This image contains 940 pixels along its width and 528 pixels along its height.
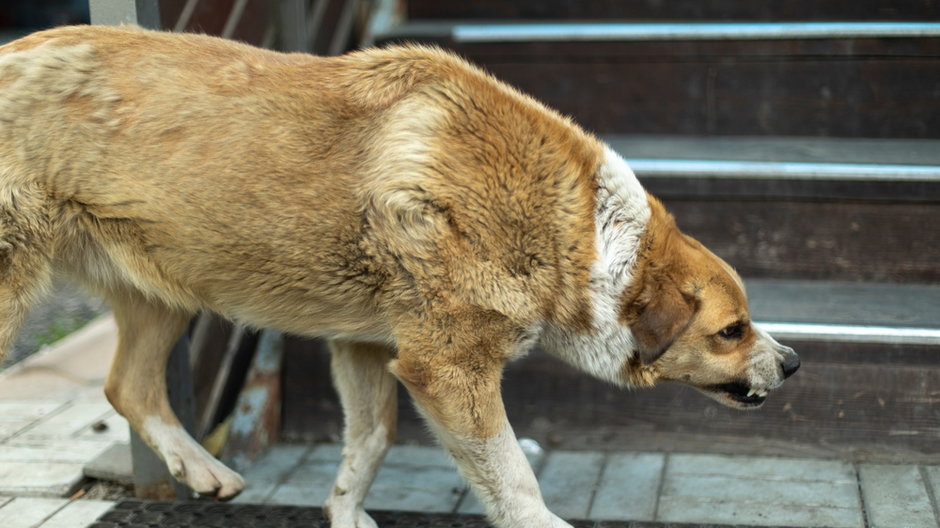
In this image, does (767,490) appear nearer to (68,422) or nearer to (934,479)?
(934,479)

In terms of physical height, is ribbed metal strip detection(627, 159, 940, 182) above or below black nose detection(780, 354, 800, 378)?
above

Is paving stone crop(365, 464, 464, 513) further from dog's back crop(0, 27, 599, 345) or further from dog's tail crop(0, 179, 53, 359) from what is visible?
dog's tail crop(0, 179, 53, 359)

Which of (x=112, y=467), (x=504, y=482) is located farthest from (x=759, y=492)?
(x=112, y=467)

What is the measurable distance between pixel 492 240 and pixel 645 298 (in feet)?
1.62

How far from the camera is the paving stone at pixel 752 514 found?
3.71 m

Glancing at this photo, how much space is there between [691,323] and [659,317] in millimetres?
107

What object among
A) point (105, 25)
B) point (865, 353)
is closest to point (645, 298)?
point (865, 353)

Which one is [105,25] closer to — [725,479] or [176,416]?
[176,416]

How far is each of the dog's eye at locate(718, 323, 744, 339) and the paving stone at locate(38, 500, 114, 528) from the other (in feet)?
7.25

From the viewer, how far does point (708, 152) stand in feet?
15.8

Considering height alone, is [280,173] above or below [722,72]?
above

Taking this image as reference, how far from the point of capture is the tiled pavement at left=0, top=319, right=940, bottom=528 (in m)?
3.82

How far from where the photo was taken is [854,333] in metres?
4.09

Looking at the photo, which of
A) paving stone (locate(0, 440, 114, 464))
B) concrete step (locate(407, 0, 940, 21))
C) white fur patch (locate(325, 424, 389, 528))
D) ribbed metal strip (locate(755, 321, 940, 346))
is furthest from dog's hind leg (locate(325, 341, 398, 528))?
concrete step (locate(407, 0, 940, 21))
